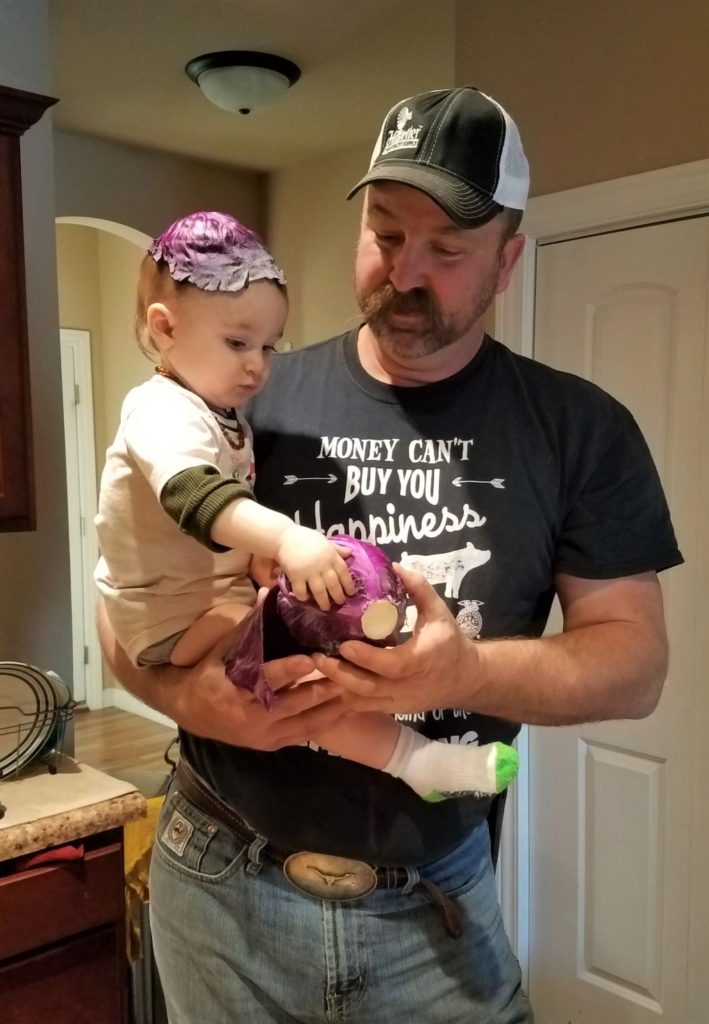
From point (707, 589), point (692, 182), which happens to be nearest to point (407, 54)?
point (692, 182)

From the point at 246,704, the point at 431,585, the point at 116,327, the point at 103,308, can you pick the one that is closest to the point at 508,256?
the point at 431,585

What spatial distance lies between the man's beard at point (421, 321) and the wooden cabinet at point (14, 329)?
913 mm

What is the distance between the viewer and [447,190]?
1.04 meters

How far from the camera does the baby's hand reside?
2.69ft

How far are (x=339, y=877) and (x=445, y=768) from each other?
20 centimetres

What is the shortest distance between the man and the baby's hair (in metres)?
0.15

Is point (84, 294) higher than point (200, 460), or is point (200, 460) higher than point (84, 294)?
point (84, 294)

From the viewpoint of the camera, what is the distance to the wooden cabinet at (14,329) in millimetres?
1702

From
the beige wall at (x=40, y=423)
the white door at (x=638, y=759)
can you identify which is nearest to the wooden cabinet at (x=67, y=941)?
the beige wall at (x=40, y=423)

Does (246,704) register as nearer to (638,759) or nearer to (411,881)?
(411,881)

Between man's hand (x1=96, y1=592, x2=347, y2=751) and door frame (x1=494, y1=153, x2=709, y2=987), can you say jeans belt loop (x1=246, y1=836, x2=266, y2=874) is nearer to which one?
man's hand (x1=96, y1=592, x2=347, y2=751)

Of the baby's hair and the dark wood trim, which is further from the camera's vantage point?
the dark wood trim

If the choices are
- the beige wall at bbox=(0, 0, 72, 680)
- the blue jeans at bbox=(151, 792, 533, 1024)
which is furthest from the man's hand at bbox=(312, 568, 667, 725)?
the beige wall at bbox=(0, 0, 72, 680)

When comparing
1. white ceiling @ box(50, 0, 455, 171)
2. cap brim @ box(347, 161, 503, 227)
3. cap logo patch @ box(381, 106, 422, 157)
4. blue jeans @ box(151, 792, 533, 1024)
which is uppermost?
white ceiling @ box(50, 0, 455, 171)
